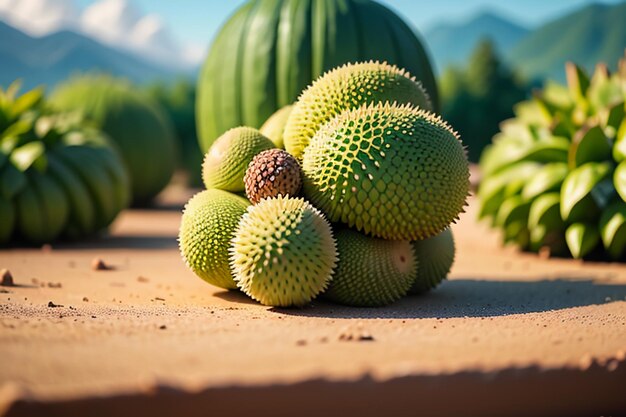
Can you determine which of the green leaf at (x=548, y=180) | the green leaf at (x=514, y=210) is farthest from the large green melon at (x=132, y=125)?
the green leaf at (x=548, y=180)

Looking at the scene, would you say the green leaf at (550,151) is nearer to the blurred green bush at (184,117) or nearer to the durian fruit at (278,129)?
the durian fruit at (278,129)

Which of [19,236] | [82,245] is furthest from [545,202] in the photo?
[19,236]

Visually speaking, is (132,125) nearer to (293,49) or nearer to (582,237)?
(293,49)

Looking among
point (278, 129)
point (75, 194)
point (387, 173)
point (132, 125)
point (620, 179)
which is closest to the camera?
point (387, 173)

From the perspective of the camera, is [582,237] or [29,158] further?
[29,158]

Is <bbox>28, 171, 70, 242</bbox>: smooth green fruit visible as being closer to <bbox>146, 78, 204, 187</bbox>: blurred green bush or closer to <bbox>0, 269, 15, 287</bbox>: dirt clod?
<bbox>0, 269, 15, 287</bbox>: dirt clod

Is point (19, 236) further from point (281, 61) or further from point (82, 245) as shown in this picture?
point (281, 61)

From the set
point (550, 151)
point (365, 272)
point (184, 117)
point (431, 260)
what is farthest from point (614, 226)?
point (184, 117)

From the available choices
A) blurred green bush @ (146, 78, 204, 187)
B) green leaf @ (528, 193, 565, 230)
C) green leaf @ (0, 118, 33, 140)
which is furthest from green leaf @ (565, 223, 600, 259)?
blurred green bush @ (146, 78, 204, 187)
